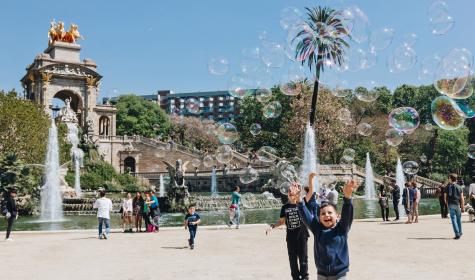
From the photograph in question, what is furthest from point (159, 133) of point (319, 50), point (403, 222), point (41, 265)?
point (41, 265)

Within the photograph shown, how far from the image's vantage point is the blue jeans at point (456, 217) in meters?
13.5

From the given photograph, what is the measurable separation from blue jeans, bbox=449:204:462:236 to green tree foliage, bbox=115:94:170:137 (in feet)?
300

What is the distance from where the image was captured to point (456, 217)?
45.0 ft

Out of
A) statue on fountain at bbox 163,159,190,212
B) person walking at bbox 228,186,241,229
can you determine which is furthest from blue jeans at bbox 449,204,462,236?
statue on fountain at bbox 163,159,190,212

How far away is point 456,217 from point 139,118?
9445cm

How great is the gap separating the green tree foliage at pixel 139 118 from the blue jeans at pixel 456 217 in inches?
3600

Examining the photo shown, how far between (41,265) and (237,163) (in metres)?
60.4

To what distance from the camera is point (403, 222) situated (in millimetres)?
19156

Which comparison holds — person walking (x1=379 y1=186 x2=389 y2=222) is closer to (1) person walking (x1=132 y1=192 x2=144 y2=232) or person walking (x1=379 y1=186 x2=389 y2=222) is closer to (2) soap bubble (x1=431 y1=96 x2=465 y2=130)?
(2) soap bubble (x1=431 y1=96 x2=465 y2=130)

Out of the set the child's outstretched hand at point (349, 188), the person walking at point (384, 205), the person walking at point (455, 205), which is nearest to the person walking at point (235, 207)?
the person walking at point (384, 205)

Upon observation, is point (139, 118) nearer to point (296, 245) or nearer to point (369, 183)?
point (369, 183)

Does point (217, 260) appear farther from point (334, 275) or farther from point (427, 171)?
point (427, 171)

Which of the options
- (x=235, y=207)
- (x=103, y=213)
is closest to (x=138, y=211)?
(x=103, y=213)

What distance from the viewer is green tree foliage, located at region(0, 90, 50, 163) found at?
121ft
